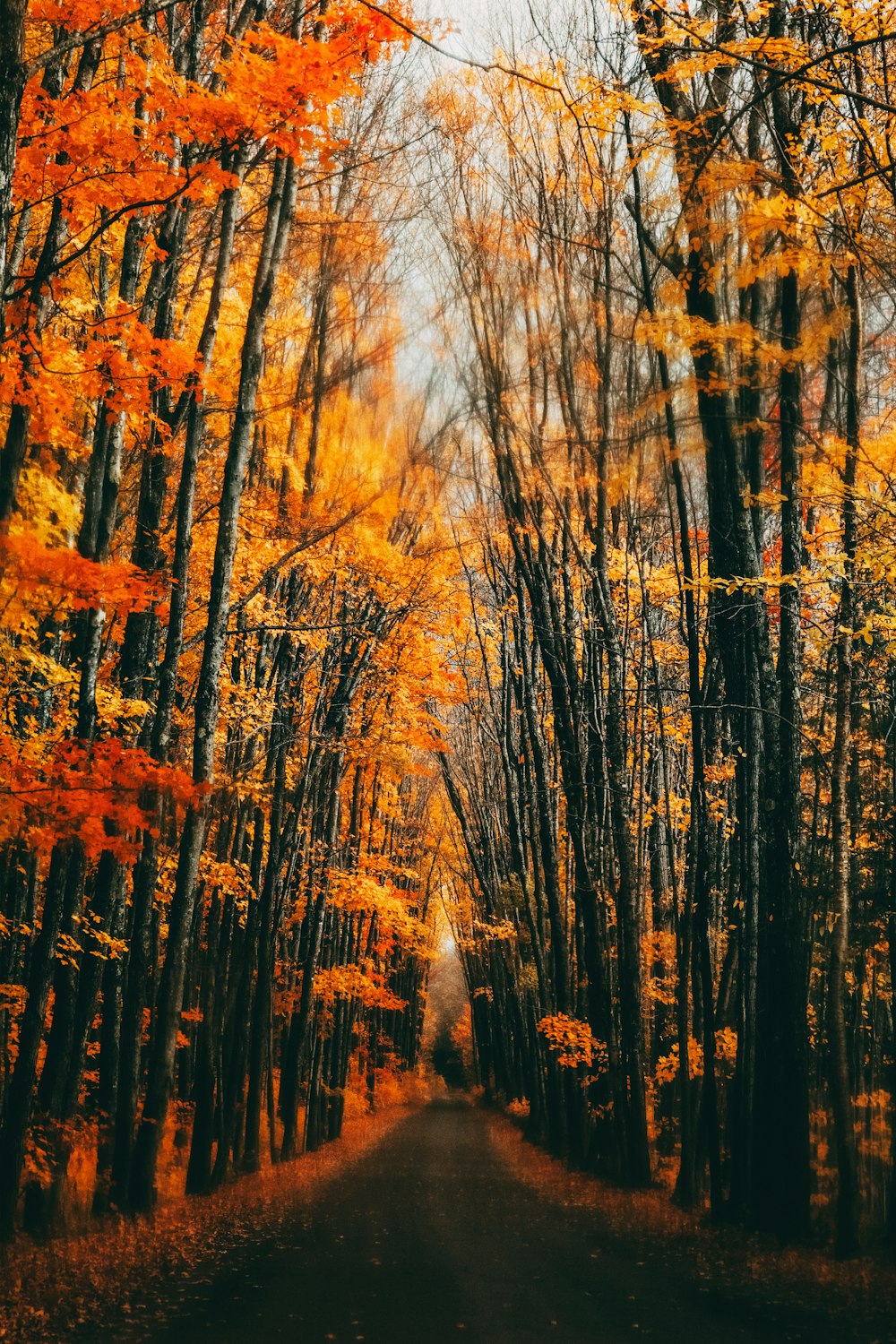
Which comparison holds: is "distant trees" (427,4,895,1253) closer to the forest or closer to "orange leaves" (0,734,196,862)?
the forest

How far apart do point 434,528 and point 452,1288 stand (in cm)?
1147

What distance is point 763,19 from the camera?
784 cm

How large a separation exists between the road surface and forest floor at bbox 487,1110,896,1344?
0.12m

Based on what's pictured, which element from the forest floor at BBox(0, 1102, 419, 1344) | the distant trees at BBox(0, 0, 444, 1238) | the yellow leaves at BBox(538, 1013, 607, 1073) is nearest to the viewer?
the forest floor at BBox(0, 1102, 419, 1344)

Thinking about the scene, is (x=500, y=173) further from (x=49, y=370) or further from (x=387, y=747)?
(x=387, y=747)

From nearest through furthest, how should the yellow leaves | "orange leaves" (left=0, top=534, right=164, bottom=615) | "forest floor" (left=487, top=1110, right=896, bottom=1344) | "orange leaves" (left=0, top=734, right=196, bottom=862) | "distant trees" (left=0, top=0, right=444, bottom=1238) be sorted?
"forest floor" (left=487, top=1110, right=896, bottom=1344) → "orange leaves" (left=0, top=734, right=196, bottom=862) → "orange leaves" (left=0, top=534, right=164, bottom=615) → "distant trees" (left=0, top=0, right=444, bottom=1238) → the yellow leaves

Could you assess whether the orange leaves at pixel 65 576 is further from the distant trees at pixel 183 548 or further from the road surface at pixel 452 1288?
the road surface at pixel 452 1288

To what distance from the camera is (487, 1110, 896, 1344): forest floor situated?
241 inches

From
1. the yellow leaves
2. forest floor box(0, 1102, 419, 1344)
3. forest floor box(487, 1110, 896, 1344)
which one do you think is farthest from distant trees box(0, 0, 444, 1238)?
forest floor box(487, 1110, 896, 1344)

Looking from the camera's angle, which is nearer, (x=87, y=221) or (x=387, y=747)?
(x=87, y=221)

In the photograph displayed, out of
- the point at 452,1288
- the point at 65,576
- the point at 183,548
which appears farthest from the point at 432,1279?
the point at 183,548

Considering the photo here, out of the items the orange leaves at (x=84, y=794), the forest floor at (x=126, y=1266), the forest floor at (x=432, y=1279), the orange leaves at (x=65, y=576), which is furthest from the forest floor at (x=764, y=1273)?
the orange leaves at (x=65, y=576)

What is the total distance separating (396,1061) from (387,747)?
1117 inches

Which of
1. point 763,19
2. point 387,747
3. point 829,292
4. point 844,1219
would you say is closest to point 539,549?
point 387,747
